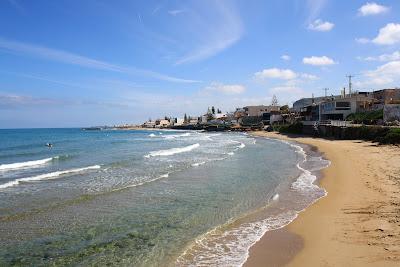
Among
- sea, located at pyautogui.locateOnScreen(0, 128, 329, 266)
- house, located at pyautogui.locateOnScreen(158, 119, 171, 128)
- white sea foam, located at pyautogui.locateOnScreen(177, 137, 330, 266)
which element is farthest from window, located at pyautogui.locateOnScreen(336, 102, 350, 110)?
house, located at pyautogui.locateOnScreen(158, 119, 171, 128)

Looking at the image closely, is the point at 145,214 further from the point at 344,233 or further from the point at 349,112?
the point at 349,112

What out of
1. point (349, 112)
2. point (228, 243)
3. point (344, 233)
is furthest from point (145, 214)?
point (349, 112)

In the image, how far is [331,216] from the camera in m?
12.4

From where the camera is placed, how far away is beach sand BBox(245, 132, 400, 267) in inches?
332

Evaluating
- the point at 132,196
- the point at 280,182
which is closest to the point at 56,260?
the point at 132,196

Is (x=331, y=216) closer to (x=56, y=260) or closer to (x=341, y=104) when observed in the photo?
(x=56, y=260)

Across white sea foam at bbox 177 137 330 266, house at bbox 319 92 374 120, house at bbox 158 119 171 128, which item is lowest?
white sea foam at bbox 177 137 330 266

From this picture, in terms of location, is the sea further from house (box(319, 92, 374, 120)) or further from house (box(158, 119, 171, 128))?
house (box(158, 119, 171, 128))

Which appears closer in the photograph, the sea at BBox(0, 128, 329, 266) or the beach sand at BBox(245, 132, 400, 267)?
the beach sand at BBox(245, 132, 400, 267)

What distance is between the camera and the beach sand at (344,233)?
845cm

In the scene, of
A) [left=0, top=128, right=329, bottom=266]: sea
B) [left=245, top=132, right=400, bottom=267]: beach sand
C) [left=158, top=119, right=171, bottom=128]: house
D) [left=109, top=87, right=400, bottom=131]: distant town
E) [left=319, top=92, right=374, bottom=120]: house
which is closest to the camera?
[left=245, top=132, right=400, bottom=267]: beach sand

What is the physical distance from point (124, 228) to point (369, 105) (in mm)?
63994

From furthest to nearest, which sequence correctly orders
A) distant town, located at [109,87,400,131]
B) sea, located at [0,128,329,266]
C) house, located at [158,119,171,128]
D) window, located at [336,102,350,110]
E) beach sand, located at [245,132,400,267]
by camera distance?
house, located at [158,119,171,128] → window, located at [336,102,350,110] → distant town, located at [109,87,400,131] → sea, located at [0,128,329,266] → beach sand, located at [245,132,400,267]

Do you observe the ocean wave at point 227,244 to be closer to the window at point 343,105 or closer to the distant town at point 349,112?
the distant town at point 349,112
